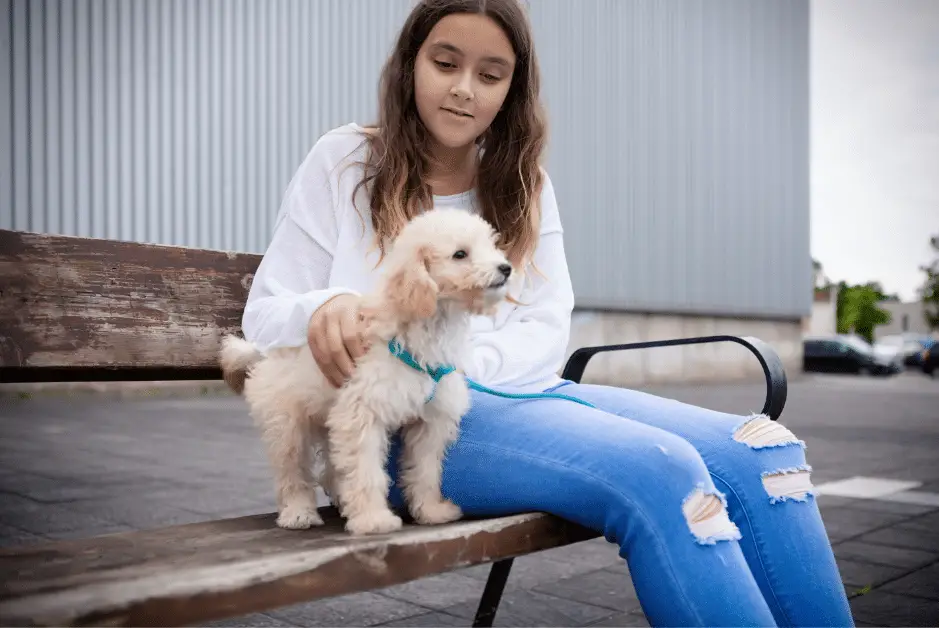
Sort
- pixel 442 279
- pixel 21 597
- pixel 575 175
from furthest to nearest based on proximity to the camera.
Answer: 1. pixel 575 175
2. pixel 442 279
3. pixel 21 597

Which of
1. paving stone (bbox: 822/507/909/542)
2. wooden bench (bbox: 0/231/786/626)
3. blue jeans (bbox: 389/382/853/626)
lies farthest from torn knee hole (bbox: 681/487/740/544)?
paving stone (bbox: 822/507/909/542)

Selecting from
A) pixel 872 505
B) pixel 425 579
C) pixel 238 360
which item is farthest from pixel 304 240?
pixel 872 505

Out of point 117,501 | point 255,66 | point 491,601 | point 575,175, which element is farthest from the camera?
point 575,175

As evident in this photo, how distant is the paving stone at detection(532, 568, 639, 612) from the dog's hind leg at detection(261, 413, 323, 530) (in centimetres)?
182

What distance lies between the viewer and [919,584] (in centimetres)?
360

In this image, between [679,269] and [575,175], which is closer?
[575,175]

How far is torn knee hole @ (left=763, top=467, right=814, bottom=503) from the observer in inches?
80.1

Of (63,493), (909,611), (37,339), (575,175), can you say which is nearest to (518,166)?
(37,339)

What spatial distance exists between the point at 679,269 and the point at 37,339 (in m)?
18.4

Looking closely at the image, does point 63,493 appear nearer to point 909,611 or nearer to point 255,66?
point 909,611

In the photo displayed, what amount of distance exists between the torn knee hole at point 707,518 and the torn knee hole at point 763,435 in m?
0.41

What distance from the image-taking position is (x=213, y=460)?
22.6 feet

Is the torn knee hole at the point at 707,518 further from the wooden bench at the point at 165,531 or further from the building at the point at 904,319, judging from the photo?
the building at the point at 904,319

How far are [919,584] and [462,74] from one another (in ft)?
9.66
